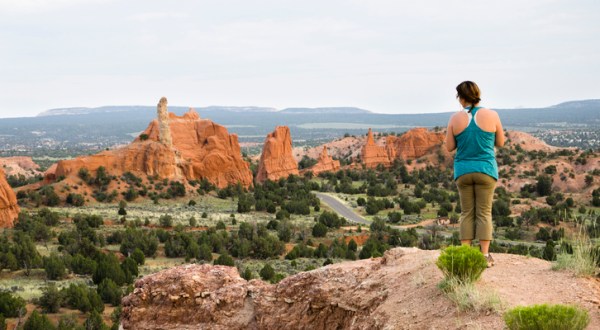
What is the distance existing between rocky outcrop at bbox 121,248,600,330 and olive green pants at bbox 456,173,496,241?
54 centimetres

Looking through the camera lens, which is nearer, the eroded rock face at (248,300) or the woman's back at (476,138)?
the woman's back at (476,138)

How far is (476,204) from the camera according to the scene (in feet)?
24.1

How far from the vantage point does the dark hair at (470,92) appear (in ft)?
23.6

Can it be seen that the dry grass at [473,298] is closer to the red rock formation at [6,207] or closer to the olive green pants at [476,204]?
the olive green pants at [476,204]

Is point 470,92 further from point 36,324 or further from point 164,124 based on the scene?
point 164,124

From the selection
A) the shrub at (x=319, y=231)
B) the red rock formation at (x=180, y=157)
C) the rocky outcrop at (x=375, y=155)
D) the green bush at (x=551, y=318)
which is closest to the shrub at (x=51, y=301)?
the green bush at (x=551, y=318)

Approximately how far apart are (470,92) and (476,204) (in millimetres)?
1524

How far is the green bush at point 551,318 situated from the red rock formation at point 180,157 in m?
61.2

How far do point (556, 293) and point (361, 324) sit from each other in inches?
95.4

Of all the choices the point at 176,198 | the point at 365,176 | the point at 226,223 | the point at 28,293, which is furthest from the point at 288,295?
the point at 365,176

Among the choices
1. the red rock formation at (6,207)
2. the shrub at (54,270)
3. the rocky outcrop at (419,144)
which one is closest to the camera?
the shrub at (54,270)

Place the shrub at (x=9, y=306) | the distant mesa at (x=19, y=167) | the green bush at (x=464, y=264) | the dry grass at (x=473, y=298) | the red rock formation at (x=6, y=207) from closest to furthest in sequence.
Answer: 1. the dry grass at (x=473, y=298)
2. the green bush at (x=464, y=264)
3. the shrub at (x=9, y=306)
4. the red rock formation at (x=6, y=207)
5. the distant mesa at (x=19, y=167)

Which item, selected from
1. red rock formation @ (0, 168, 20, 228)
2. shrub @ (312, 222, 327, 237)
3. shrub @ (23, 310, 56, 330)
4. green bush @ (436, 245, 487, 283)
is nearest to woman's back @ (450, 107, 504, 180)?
green bush @ (436, 245, 487, 283)

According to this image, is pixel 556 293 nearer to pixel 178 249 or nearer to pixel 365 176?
pixel 178 249
